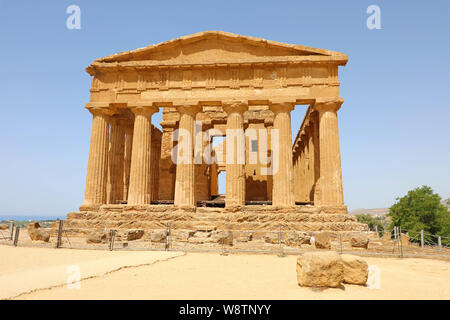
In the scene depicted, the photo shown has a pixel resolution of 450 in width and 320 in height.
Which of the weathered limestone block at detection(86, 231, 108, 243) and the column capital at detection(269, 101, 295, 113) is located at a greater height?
the column capital at detection(269, 101, 295, 113)

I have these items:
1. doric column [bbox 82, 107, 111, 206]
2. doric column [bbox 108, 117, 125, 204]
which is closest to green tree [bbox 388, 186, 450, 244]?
doric column [bbox 108, 117, 125, 204]

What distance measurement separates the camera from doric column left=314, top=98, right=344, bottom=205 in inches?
648

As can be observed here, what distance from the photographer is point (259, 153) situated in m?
26.8

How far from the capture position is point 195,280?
596 cm

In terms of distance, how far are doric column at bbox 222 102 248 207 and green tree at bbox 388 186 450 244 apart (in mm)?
23089

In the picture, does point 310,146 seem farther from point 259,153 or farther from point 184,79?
point 184,79

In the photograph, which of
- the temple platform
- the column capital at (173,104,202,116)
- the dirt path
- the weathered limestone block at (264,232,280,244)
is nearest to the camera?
the dirt path

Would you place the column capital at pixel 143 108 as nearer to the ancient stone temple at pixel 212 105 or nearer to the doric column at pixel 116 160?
the ancient stone temple at pixel 212 105

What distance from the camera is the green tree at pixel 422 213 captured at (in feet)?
99.8

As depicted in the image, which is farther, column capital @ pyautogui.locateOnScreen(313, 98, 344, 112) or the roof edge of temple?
the roof edge of temple

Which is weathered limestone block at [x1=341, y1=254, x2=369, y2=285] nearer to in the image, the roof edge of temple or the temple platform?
the temple platform

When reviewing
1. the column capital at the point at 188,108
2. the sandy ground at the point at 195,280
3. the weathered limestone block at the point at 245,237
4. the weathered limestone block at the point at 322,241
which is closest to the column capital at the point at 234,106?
the column capital at the point at 188,108

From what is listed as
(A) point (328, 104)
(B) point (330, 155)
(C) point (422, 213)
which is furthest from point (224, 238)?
(C) point (422, 213)
